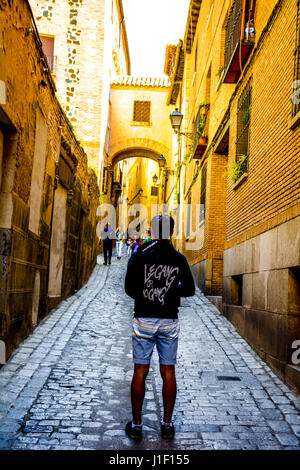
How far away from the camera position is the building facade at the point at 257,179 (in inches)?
225

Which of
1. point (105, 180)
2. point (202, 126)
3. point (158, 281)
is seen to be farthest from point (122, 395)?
point (105, 180)

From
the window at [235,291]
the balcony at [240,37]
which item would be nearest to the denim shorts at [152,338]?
the window at [235,291]

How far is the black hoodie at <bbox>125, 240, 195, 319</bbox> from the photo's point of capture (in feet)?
13.3

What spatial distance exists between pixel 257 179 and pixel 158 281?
4.12 m

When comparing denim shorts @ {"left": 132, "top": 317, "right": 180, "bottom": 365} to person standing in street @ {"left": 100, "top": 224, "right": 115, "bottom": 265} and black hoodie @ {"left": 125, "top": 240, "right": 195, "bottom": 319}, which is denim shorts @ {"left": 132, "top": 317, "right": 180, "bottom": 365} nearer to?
black hoodie @ {"left": 125, "top": 240, "right": 195, "bottom": 319}

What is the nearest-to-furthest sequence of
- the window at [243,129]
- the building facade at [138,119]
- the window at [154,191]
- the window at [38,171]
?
the window at [38,171] < the window at [243,129] < the building facade at [138,119] < the window at [154,191]

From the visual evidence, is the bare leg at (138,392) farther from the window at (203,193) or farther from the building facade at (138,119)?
the building facade at (138,119)

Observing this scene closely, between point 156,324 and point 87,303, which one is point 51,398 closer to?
point 156,324

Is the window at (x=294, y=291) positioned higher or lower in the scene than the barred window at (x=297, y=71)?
lower

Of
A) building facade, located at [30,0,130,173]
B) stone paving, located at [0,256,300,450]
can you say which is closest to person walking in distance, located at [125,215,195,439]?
stone paving, located at [0,256,300,450]

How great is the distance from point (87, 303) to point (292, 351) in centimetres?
604

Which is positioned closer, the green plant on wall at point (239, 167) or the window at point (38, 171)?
→ the window at point (38, 171)

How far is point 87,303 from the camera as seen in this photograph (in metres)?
10.7
